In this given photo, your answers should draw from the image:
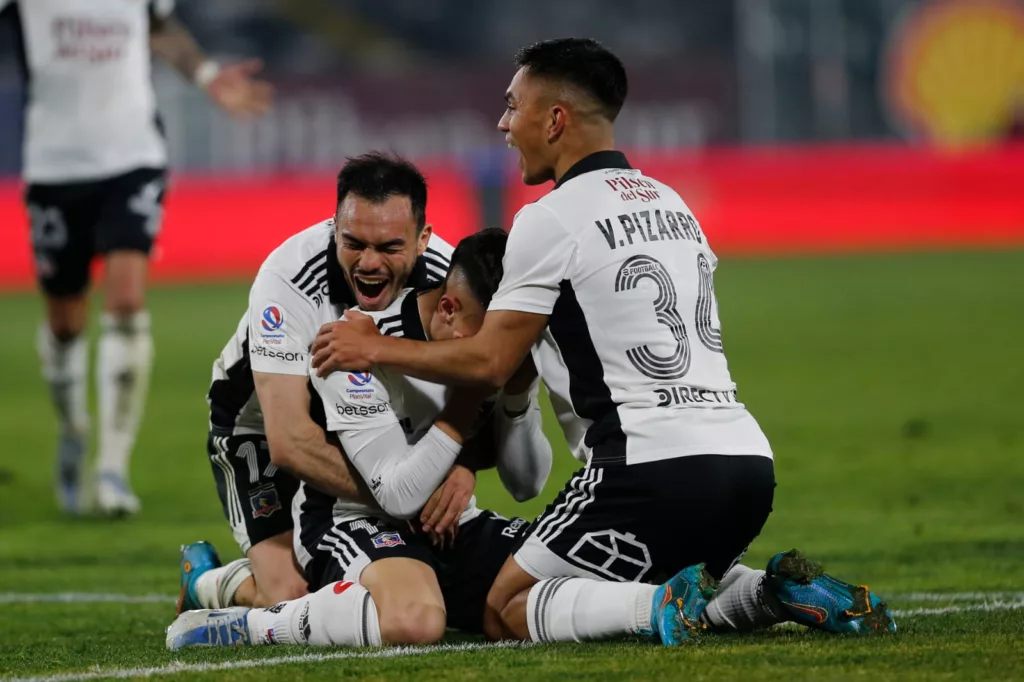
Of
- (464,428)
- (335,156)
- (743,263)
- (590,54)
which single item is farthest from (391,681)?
(335,156)

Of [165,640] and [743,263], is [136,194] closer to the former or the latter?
[165,640]

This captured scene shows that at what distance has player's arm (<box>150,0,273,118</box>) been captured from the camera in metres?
8.29

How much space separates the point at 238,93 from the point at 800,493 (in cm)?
344

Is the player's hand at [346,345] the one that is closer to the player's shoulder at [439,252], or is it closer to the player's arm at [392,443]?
the player's arm at [392,443]

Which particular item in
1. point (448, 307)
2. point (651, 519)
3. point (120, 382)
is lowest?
point (120, 382)

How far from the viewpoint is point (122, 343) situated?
784 centimetres

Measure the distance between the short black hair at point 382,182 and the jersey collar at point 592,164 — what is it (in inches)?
16.8

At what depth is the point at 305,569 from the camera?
16.4 ft

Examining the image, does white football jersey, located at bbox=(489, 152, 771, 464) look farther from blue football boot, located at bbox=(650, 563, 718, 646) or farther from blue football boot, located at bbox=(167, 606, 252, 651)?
blue football boot, located at bbox=(167, 606, 252, 651)

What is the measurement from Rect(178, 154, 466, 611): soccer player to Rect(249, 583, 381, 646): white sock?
374 mm

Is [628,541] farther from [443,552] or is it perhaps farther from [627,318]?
[443,552]

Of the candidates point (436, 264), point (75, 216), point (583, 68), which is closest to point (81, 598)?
point (436, 264)

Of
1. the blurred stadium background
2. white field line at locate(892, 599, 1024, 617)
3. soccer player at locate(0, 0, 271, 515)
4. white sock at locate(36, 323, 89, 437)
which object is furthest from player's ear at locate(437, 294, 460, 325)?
white sock at locate(36, 323, 89, 437)

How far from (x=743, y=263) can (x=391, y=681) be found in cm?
1760
